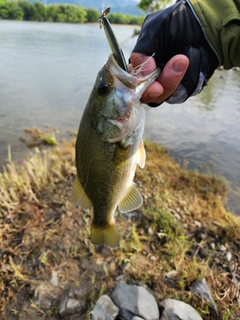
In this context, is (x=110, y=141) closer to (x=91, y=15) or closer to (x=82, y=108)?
(x=82, y=108)

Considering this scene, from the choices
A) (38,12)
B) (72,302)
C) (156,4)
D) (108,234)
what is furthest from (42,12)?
(108,234)

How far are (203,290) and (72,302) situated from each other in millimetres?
1319

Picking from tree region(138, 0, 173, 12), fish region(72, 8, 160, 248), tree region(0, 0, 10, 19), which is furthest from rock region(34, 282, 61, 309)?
tree region(0, 0, 10, 19)

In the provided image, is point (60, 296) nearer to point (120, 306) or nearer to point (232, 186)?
point (120, 306)

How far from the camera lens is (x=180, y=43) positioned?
1.77 metres

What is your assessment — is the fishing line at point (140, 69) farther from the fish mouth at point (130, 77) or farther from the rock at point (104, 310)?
the rock at point (104, 310)

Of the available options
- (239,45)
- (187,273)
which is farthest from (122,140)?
(187,273)

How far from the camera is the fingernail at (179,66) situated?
59.5 inches

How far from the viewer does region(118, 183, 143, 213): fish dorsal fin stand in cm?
212

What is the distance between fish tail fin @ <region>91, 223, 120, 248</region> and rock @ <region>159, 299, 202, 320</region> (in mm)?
931

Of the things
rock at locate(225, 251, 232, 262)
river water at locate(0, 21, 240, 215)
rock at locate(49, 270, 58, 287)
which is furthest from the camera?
river water at locate(0, 21, 240, 215)

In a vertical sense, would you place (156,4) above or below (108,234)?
above

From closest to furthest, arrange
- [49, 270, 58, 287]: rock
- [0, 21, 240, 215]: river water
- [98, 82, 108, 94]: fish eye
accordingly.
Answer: [98, 82, 108, 94]: fish eye < [49, 270, 58, 287]: rock < [0, 21, 240, 215]: river water

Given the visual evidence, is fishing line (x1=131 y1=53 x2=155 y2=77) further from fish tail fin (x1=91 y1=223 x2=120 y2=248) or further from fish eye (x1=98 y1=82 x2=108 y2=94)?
fish tail fin (x1=91 y1=223 x2=120 y2=248)
